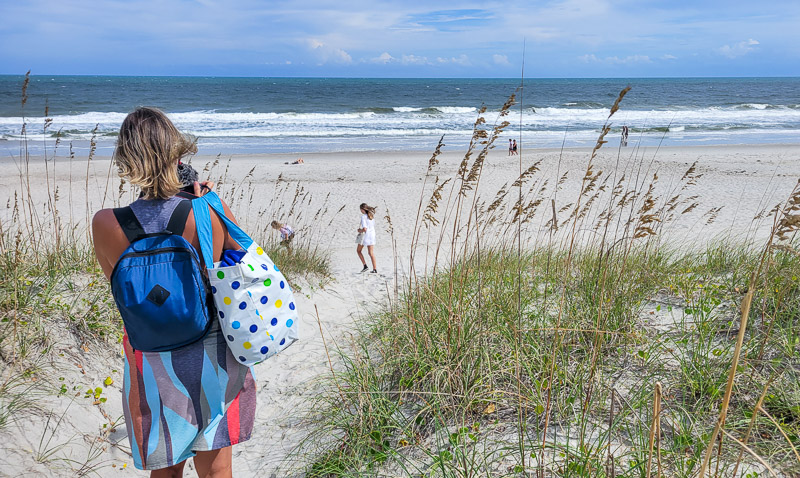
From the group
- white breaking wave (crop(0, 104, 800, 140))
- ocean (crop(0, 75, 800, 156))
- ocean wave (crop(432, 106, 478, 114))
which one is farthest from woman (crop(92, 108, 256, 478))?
ocean wave (crop(432, 106, 478, 114))

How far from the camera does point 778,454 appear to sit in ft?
6.99

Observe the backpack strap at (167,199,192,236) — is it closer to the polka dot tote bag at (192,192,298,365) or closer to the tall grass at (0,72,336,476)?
the polka dot tote bag at (192,192,298,365)

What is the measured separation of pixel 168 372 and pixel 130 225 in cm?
55

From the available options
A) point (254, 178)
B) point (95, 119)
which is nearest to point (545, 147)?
point (254, 178)

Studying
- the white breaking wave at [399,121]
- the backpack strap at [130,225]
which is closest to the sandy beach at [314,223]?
the backpack strap at [130,225]

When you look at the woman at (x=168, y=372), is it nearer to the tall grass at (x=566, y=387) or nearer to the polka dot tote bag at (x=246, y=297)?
the polka dot tote bag at (x=246, y=297)

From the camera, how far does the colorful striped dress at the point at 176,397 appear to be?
1879 millimetres

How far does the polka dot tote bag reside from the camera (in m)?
1.82

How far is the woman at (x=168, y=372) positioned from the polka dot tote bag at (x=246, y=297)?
0.04 metres

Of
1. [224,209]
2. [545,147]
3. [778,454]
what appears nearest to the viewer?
[224,209]

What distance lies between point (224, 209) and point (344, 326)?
121 inches

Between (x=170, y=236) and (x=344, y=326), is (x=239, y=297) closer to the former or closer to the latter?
(x=170, y=236)

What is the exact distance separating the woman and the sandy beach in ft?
2.71

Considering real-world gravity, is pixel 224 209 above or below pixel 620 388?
above
